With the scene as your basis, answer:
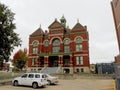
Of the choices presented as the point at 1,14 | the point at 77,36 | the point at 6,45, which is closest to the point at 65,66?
the point at 77,36

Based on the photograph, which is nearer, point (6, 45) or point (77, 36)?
point (6, 45)

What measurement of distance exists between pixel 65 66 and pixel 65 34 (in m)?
10.4

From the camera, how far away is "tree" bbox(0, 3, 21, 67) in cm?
2883

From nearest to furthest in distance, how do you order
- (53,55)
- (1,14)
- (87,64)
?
(1,14), (87,64), (53,55)

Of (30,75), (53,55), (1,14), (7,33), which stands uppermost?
(1,14)

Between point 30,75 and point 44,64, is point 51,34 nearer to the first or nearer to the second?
point 44,64

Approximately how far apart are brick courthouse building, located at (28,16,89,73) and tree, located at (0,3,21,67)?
57.3 feet

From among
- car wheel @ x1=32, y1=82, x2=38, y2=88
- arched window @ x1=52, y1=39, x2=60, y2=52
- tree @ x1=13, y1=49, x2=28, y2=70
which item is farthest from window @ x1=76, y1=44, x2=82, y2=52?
car wheel @ x1=32, y1=82, x2=38, y2=88

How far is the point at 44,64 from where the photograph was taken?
162 ft

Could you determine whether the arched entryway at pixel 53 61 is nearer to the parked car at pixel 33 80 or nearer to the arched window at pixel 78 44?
the arched window at pixel 78 44

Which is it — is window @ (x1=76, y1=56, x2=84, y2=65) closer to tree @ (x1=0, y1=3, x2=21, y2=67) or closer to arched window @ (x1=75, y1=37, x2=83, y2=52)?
arched window @ (x1=75, y1=37, x2=83, y2=52)

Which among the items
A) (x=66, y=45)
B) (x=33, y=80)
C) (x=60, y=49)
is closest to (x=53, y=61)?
(x=60, y=49)

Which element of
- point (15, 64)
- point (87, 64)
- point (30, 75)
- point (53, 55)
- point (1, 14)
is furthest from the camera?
point (15, 64)

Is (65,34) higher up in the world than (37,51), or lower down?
higher up
